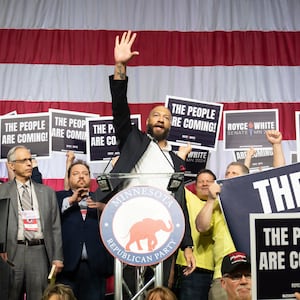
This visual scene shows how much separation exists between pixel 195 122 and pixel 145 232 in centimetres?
223

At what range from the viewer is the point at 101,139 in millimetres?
5801

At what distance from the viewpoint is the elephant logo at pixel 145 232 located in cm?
377

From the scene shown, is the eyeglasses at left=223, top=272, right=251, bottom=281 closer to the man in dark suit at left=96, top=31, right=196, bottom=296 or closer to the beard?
the man in dark suit at left=96, top=31, right=196, bottom=296

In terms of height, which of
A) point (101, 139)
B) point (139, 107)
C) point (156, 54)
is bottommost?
point (101, 139)

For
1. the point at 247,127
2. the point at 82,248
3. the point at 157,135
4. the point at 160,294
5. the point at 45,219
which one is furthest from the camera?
the point at 247,127

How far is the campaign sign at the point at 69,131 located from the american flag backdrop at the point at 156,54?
0.38 m

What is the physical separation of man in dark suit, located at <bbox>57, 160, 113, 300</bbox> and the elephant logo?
1265mm

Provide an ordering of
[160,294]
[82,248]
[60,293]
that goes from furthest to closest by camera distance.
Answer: [82,248]
[60,293]
[160,294]

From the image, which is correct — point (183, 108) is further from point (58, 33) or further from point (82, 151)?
point (58, 33)

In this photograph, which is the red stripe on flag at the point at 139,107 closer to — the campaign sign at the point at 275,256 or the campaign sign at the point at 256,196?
the campaign sign at the point at 256,196

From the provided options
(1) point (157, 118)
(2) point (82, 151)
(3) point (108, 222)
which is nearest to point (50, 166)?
(2) point (82, 151)

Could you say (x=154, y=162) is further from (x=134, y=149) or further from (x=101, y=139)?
(x=101, y=139)

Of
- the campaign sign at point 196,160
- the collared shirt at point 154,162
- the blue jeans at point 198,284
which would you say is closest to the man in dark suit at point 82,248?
the blue jeans at point 198,284

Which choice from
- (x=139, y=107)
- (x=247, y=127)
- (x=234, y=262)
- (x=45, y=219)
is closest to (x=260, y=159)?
(x=247, y=127)
